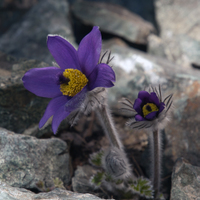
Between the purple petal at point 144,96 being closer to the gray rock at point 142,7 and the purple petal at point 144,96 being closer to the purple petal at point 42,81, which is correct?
the purple petal at point 42,81

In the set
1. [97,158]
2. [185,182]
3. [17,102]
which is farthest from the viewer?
[17,102]

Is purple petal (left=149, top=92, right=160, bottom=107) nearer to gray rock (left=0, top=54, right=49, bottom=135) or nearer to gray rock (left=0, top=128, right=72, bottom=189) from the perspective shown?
Answer: gray rock (left=0, top=128, right=72, bottom=189)

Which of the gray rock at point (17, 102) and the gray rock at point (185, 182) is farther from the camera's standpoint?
the gray rock at point (17, 102)

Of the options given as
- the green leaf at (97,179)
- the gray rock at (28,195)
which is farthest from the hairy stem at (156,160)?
the gray rock at (28,195)

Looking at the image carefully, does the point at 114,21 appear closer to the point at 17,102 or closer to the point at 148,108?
the point at 17,102

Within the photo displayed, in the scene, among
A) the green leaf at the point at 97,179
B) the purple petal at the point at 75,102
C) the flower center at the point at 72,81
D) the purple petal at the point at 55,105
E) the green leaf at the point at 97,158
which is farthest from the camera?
the green leaf at the point at 97,158

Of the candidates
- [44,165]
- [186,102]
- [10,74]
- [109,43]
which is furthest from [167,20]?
[44,165]

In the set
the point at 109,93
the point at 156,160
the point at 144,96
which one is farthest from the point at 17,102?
the point at 156,160
